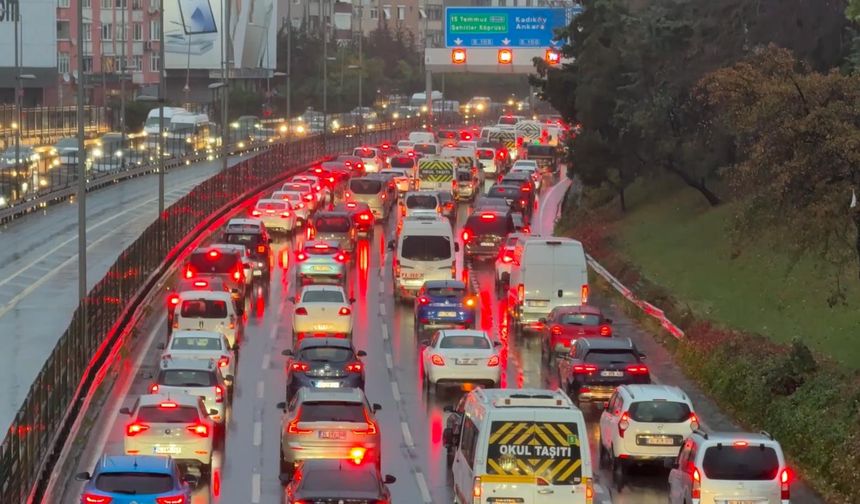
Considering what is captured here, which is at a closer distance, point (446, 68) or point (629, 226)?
point (629, 226)

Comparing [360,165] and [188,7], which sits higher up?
[188,7]

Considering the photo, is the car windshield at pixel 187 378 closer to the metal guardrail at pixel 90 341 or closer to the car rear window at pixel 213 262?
the metal guardrail at pixel 90 341

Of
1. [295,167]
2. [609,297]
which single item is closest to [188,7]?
[295,167]

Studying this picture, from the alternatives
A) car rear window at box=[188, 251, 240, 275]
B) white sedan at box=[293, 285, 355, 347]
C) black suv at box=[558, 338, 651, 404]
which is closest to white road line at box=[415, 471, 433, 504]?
black suv at box=[558, 338, 651, 404]

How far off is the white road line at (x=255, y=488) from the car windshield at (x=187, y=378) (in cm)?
326

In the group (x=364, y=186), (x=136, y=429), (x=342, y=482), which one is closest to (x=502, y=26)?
(x=364, y=186)

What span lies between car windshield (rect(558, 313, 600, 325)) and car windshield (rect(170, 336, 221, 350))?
8347 millimetres

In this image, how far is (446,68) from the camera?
11319 cm

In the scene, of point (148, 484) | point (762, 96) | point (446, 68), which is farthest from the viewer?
point (446, 68)

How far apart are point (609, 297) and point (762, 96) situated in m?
21.2

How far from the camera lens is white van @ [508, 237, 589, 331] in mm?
45062

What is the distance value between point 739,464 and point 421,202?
45.6 m

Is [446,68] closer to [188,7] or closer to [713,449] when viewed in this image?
[188,7]

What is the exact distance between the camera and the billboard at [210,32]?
16150 cm
